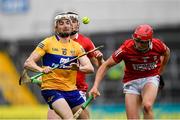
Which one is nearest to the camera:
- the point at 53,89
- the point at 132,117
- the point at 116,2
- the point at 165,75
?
the point at 53,89

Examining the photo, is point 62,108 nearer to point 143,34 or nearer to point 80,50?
point 80,50

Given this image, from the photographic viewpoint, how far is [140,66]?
16.4 meters

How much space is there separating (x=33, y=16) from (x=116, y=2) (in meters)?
3.16

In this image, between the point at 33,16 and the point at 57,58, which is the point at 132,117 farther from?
the point at 33,16

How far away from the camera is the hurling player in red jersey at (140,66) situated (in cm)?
1605

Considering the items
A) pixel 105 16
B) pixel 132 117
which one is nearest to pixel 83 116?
pixel 132 117

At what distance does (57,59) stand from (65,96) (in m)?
0.62

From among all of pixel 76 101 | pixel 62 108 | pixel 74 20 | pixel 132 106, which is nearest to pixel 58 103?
pixel 62 108

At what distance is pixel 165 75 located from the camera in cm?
2970

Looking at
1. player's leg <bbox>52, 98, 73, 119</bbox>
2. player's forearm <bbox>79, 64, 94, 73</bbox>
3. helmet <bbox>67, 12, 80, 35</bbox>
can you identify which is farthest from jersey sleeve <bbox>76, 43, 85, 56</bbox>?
player's leg <bbox>52, 98, 73, 119</bbox>

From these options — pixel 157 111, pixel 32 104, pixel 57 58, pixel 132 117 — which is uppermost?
pixel 57 58

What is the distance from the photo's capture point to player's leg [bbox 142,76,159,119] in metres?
16.1

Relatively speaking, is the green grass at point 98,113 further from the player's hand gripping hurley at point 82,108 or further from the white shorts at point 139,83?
the player's hand gripping hurley at point 82,108

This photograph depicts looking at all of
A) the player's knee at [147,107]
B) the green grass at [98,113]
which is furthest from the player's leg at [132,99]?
the green grass at [98,113]
